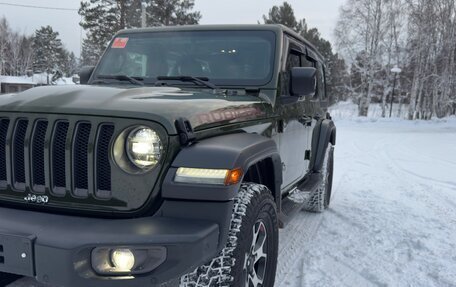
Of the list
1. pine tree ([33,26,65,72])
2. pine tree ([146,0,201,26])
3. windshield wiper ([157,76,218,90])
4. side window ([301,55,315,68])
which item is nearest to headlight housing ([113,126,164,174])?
windshield wiper ([157,76,218,90])

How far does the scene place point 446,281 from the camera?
3.39 metres

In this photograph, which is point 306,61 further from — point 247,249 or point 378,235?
point 247,249

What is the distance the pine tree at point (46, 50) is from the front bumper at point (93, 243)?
72.4m

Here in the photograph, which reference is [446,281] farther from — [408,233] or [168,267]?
[168,267]

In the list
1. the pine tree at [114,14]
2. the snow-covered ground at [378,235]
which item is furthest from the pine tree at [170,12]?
the snow-covered ground at [378,235]

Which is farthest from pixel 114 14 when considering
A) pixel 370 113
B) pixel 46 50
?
pixel 46 50

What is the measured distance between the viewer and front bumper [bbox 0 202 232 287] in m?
1.91

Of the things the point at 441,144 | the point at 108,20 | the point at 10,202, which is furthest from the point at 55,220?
the point at 108,20

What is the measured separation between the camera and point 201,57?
143 inches

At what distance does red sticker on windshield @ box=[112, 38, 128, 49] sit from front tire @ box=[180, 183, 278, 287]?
2.16 metres

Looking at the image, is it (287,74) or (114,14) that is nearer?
(287,74)

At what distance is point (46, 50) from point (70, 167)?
246ft

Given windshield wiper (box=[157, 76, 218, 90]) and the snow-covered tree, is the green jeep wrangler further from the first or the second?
the snow-covered tree

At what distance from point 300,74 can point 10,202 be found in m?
2.17
